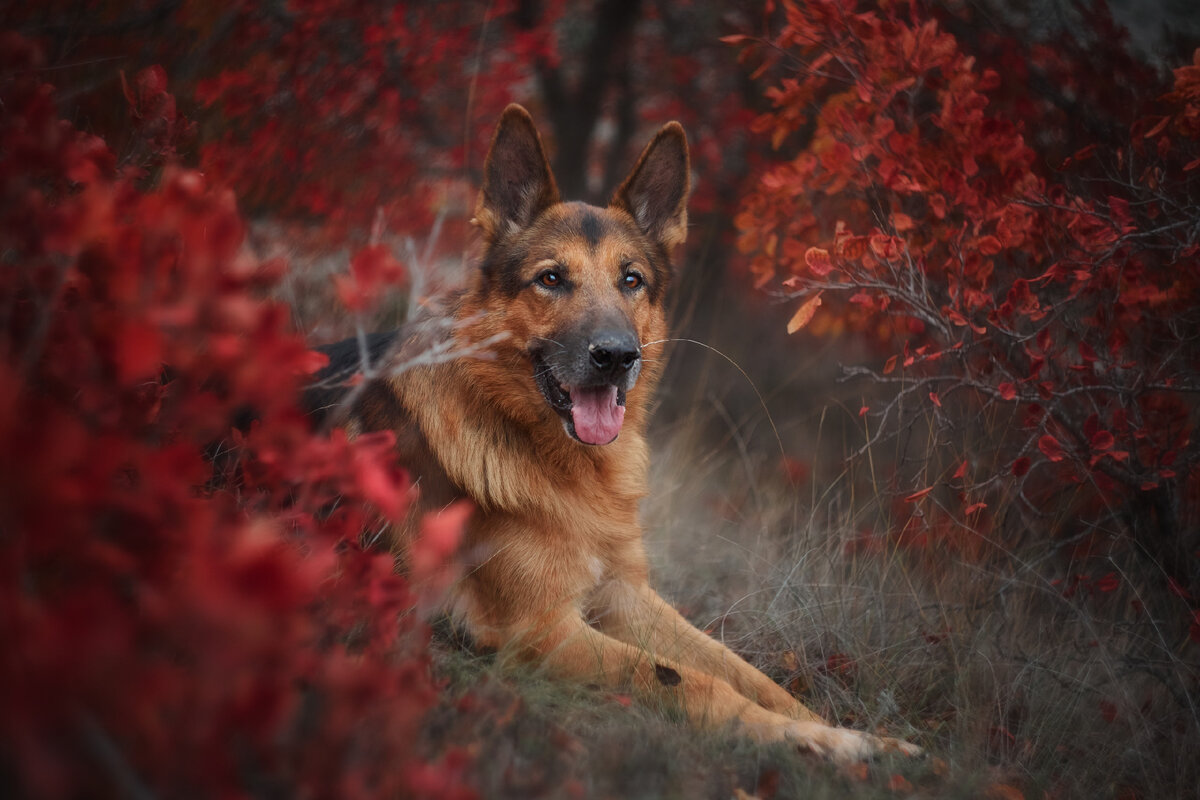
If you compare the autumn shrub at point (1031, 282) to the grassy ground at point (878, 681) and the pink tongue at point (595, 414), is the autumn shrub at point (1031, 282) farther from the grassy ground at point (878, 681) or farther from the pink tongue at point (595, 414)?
the pink tongue at point (595, 414)

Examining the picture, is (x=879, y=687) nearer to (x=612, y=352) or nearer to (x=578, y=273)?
(x=612, y=352)

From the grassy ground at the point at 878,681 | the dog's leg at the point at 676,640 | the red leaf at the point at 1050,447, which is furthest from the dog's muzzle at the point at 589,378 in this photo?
the red leaf at the point at 1050,447

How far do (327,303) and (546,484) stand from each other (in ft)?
10.1

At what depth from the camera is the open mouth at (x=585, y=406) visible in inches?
125

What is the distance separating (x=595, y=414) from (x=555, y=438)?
0.75 ft

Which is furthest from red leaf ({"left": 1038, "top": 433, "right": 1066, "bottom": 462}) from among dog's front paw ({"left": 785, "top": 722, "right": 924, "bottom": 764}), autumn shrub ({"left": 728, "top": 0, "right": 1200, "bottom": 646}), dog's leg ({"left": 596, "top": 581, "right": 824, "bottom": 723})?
dog's leg ({"left": 596, "top": 581, "right": 824, "bottom": 723})

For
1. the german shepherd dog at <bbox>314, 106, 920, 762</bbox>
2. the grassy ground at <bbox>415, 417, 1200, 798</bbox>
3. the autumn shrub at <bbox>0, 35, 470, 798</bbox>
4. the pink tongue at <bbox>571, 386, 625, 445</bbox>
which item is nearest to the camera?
the autumn shrub at <bbox>0, 35, 470, 798</bbox>

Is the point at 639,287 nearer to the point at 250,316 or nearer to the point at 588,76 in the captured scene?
the point at 250,316

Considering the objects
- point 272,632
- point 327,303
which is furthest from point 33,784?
point 327,303

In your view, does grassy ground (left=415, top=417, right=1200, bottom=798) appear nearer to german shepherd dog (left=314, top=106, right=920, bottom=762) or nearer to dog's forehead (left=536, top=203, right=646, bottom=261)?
german shepherd dog (left=314, top=106, right=920, bottom=762)

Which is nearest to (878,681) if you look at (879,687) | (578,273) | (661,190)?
(879,687)

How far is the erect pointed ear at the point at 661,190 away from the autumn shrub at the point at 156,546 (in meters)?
2.23

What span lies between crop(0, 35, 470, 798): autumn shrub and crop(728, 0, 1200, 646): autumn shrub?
2.34m

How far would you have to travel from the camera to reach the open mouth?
317 cm
